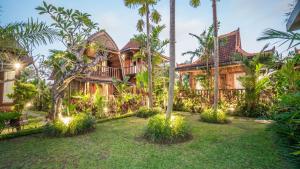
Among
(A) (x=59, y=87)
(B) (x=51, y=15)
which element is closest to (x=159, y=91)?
(A) (x=59, y=87)

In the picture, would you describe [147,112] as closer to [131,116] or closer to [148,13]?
[131,116]

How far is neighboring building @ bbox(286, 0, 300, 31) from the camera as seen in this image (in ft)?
9.49

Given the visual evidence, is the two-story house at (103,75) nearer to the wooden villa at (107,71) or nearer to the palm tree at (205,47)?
the wooden villa at (107,71)

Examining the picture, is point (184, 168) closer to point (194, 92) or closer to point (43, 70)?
point (43, 70)

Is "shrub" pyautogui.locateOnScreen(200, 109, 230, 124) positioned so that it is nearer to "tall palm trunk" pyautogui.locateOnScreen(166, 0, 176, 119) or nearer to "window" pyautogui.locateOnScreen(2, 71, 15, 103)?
"tall palm trunk" pyautogui.locateOnScreen(166, 0, 176, 119)

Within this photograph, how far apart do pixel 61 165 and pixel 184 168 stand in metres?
2.79

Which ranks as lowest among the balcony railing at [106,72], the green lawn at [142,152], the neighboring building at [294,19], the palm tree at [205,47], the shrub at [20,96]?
the green lawn at [142,152]

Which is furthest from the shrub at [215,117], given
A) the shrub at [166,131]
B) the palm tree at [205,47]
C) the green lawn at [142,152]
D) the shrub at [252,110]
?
the palm tree at [205,47]

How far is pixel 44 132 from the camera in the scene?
641 cm

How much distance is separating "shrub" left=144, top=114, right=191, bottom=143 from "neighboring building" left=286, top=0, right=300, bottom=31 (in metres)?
3.88

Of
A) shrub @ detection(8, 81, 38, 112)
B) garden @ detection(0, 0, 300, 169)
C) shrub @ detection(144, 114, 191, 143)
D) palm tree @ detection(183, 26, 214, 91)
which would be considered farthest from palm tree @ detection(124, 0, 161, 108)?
shrub @ detection(8, 81, 38, 112)

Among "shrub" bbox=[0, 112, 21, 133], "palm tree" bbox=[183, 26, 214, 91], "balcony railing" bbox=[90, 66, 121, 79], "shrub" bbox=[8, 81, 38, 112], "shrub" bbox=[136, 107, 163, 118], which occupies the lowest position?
"shrub" bbox=[136, 107, 163, 118]

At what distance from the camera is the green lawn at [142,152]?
3.76 meters

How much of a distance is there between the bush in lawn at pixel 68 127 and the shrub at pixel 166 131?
2.75 metres
